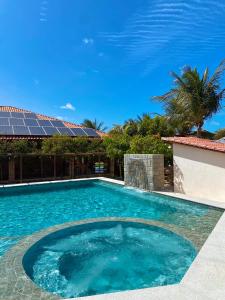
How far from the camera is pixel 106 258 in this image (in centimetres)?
676

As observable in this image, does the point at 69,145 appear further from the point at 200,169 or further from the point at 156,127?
the point at 200,169

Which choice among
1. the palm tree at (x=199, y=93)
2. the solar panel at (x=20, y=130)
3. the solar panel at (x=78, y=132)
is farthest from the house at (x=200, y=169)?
the solar panel at (x=20, y=130)

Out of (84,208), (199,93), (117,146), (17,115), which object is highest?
(199,93)

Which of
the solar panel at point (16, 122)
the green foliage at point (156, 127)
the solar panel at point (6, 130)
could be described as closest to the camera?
the solar panel at point (6, 130)

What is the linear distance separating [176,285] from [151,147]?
42.9 ft

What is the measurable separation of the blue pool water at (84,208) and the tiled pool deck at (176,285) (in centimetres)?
144

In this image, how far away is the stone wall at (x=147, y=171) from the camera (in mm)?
14500

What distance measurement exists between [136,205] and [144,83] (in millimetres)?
24428

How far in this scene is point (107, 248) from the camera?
741 cm

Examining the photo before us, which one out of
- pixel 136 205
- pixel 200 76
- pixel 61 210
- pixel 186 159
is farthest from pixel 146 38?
pixel 61 210

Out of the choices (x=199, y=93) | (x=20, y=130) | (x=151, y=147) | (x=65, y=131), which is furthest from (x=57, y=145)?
(x=199, y=93)

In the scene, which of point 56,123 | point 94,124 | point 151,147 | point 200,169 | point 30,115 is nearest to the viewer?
point 200,169

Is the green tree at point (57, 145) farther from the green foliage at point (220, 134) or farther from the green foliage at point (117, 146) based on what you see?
the green foliage at point (220, 134)

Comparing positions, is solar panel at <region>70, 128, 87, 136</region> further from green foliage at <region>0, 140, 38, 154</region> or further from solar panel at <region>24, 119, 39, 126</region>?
green foliage at <region>0, 140, 38, 154</region>
